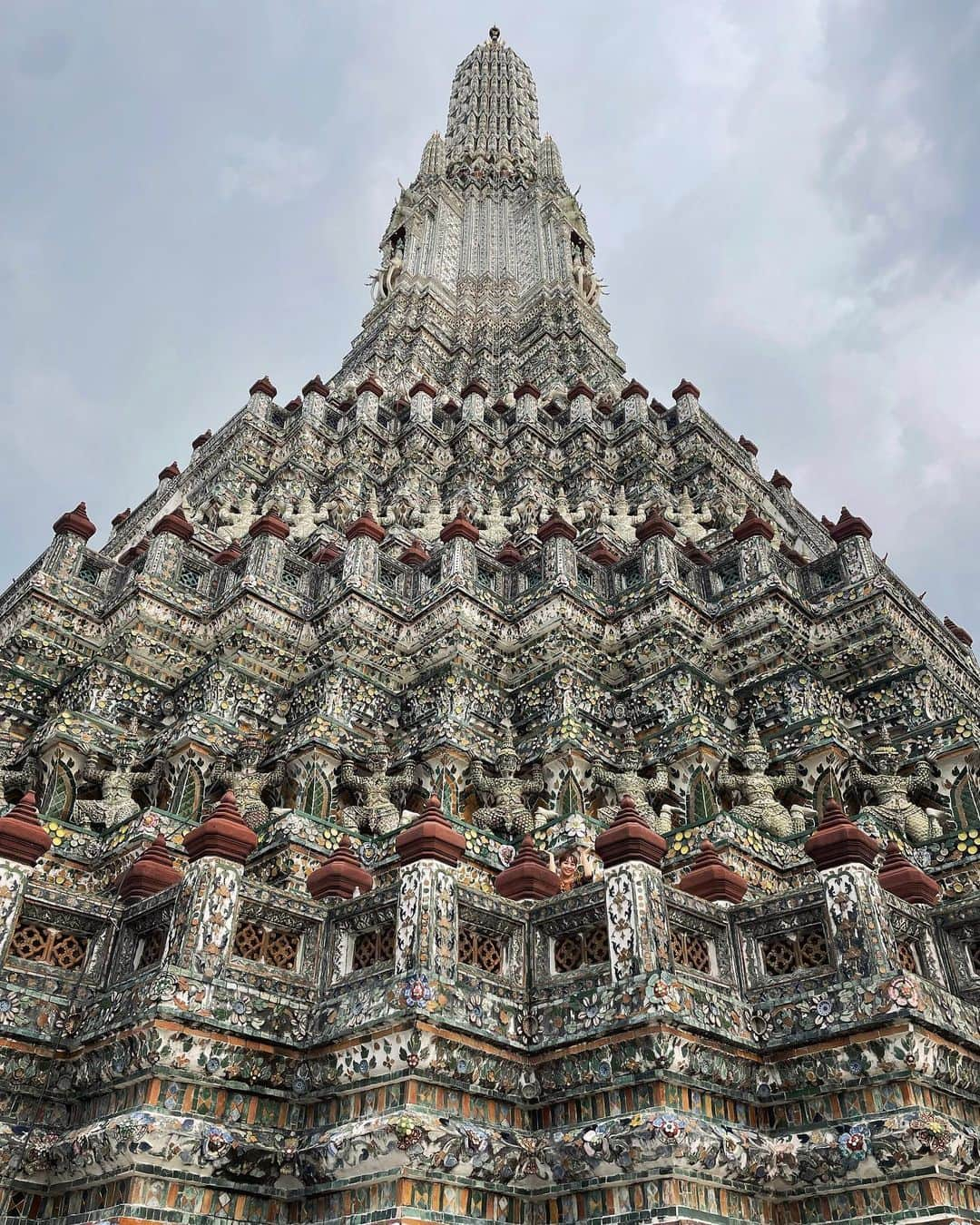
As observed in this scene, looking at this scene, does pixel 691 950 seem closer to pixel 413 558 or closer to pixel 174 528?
pixel 413 558

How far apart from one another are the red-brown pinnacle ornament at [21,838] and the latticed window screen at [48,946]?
52 centimetres

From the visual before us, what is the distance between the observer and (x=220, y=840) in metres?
7.75

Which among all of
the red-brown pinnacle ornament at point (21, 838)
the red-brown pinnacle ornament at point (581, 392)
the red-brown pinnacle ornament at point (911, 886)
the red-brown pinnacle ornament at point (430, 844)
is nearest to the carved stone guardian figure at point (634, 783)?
the red-brown pinnacle ornament at point (911, 886)

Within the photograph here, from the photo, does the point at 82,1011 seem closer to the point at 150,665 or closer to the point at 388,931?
the point at 388,931

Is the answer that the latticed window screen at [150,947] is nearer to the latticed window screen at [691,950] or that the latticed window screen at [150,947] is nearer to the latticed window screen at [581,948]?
the latticed window screen at [581,948]

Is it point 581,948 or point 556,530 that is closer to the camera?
point 581,948

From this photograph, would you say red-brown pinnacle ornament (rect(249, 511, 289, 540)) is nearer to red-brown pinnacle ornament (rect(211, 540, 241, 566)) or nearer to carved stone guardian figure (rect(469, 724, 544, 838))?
red-brown pinnacle ornament (rect(211, 540, 241, 566))

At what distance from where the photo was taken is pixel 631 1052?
23.0 feet

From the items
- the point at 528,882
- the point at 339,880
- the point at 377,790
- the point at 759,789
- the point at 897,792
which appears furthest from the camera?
the point at 377,790

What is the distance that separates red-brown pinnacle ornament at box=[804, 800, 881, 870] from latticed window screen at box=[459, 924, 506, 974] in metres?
2.59

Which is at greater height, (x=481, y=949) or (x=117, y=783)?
(x=117, y=783)

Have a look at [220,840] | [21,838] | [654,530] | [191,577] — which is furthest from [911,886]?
[191,577]

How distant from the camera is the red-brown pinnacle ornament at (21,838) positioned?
7.57 meters

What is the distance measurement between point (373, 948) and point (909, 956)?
427cm
